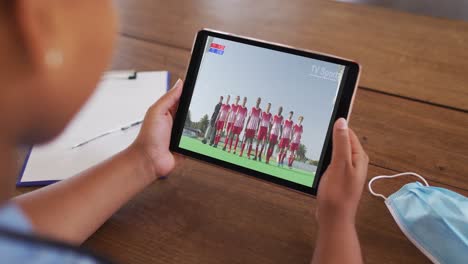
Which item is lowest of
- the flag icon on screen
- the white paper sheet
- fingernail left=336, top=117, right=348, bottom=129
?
the white paper sheet

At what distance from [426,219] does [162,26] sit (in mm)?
670

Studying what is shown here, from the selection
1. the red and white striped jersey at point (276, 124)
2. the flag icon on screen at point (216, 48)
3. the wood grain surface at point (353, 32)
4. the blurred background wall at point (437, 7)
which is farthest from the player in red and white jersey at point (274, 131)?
the blurred background wall at point (437, 7)

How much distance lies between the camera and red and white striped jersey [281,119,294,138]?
2.11ft

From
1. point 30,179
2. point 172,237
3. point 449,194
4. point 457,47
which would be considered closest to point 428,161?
point 449,194

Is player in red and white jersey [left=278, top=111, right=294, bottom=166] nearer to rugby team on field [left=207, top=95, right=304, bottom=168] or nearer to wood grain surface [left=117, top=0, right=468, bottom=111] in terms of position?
rugby team on field [left=207, top=95, right=304, bottom=168]

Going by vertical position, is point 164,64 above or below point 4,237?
above

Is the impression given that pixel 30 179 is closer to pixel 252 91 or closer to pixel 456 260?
pixel 252 91

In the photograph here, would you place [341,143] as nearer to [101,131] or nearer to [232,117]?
[232,117]

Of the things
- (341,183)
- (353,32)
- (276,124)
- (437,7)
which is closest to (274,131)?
(276,124)

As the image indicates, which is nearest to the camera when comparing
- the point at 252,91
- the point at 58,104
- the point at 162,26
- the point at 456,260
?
the point at 58,104

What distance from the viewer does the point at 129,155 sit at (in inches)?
27.0

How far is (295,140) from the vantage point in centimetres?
64

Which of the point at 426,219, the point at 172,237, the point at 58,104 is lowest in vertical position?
the point at 172,237

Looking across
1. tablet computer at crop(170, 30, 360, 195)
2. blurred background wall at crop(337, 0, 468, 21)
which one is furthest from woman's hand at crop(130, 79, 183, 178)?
blurred background wall at crop(337, 0, 468, 21)
